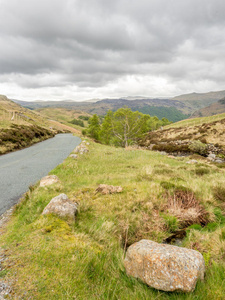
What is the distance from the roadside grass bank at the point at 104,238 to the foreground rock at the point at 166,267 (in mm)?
123

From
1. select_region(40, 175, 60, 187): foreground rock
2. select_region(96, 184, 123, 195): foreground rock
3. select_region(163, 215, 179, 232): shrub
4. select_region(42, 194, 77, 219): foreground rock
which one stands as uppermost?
select_region(42, 194, 77, 219): foreground rock

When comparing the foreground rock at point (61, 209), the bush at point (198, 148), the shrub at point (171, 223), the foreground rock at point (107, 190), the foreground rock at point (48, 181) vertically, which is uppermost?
the foreground rock at point (61, 209)

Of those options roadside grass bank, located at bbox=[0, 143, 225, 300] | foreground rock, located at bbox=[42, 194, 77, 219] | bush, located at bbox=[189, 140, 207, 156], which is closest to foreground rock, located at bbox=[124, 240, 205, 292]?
roadside grass bank, located at bbox=[0, 143, 225, 300]

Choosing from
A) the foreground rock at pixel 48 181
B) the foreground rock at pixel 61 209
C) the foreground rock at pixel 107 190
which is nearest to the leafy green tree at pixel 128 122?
the foreground rock at pixel 48 181

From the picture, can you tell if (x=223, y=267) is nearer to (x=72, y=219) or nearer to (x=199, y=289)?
(x=199, y=289)

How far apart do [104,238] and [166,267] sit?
1.77 metres

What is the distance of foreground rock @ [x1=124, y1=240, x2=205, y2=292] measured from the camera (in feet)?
8.41

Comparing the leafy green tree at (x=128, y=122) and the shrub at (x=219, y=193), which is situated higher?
the leafy green tree at (x=128, y=122)

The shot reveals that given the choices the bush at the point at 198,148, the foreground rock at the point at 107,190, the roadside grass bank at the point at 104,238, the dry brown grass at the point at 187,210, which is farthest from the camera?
the bush at the point at 198,148

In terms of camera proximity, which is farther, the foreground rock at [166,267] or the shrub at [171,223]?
the shrub at [171,223]

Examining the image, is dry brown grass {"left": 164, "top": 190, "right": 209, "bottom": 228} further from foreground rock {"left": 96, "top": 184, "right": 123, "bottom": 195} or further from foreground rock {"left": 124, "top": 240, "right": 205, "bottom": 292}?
foreground rock {"left": 124, "top": 240, "right": 205, "bottom": 292}

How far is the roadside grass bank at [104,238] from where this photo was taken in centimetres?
250

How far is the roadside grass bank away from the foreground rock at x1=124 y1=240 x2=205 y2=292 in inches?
4.9

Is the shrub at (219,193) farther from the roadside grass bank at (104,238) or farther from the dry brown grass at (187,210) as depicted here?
the dry brown grass at (187,210)
